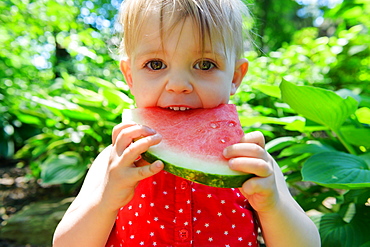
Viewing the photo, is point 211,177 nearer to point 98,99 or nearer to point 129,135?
point 129,135

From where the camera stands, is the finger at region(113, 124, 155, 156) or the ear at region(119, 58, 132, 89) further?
the ear at region(119, 58, 132, 89)

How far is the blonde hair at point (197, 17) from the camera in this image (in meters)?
1.32

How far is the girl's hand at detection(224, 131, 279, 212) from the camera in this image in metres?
1.08

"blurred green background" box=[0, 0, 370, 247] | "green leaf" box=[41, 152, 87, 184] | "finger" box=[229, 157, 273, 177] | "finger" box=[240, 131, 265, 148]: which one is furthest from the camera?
"green leaf" box=[41, 152, 87, 184]

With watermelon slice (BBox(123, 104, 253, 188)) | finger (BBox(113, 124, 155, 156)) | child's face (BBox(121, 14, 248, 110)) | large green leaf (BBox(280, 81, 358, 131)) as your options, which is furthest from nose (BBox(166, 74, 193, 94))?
large green leaf (BBox(280, 81, 358, 131))

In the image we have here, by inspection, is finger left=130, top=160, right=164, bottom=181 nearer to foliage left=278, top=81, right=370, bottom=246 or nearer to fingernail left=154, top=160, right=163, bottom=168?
fingernail left=154, top=160, right=163, bottom=168

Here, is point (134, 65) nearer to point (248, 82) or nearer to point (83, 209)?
point (83, 209)

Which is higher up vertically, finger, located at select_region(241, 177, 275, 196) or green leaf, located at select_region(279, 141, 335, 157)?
finger, located at select_region(241, 177, 275, 196)

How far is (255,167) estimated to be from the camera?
1.07m

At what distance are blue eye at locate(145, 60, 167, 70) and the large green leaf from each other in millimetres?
742

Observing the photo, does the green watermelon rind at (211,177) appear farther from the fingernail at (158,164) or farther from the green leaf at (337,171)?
the green leaf at (337,171)

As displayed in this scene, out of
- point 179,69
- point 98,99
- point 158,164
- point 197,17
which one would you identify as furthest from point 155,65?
point 98,99

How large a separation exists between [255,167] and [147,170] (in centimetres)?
33

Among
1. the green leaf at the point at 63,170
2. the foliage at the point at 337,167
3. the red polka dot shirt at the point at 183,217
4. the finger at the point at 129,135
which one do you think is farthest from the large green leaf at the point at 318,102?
the green leaf at the point at 63,170
